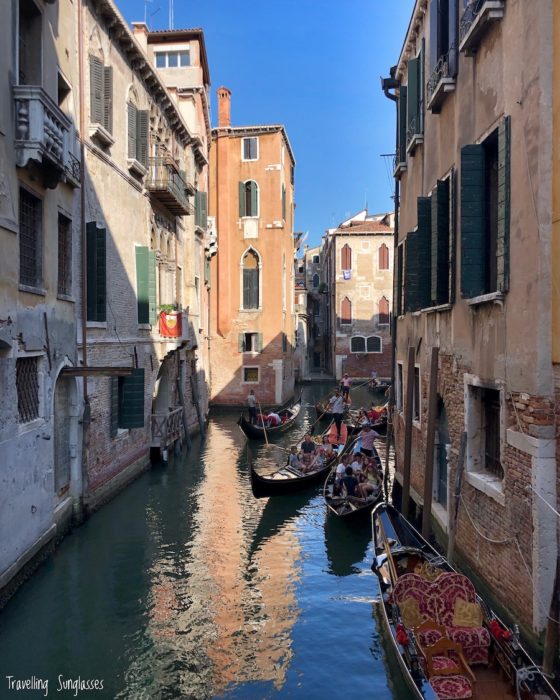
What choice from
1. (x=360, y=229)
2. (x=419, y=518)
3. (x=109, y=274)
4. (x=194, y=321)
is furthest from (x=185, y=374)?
(x=360, y=229)

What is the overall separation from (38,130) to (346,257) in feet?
91.8

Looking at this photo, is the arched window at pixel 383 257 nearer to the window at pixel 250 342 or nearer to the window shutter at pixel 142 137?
the window at pixel 250 342

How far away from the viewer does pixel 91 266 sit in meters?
9.99

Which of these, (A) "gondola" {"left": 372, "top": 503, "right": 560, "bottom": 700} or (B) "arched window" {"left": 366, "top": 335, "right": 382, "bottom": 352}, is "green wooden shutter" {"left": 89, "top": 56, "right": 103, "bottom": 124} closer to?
(A) "gondola" {"left": 372, "top": 503, "right": 560, "bottom": 700}

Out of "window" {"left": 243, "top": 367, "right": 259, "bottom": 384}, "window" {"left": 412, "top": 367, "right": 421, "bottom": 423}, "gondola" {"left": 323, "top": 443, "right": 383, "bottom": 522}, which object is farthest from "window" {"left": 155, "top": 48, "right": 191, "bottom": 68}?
"gondola" {"left": 323, "top": 443, "right": 383, "bottom": 522}

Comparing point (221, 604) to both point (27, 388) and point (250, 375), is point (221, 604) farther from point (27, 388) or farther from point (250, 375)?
point (250, 375)

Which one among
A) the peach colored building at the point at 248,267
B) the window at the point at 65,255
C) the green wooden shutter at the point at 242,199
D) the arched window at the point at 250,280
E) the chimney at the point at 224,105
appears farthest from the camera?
the chimney at the point at 224,105

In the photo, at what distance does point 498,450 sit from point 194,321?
12.9 metres

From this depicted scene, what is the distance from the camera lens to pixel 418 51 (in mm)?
9703

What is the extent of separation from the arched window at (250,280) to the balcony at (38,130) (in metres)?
16.5

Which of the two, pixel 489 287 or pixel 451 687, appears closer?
pixel 451 687

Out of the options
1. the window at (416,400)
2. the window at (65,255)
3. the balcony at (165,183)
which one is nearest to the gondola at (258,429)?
the balcony at (165,183)

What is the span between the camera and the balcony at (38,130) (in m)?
→ 6.86

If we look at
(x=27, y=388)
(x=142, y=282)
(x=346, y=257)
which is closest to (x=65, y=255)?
(x=27, y=388)
